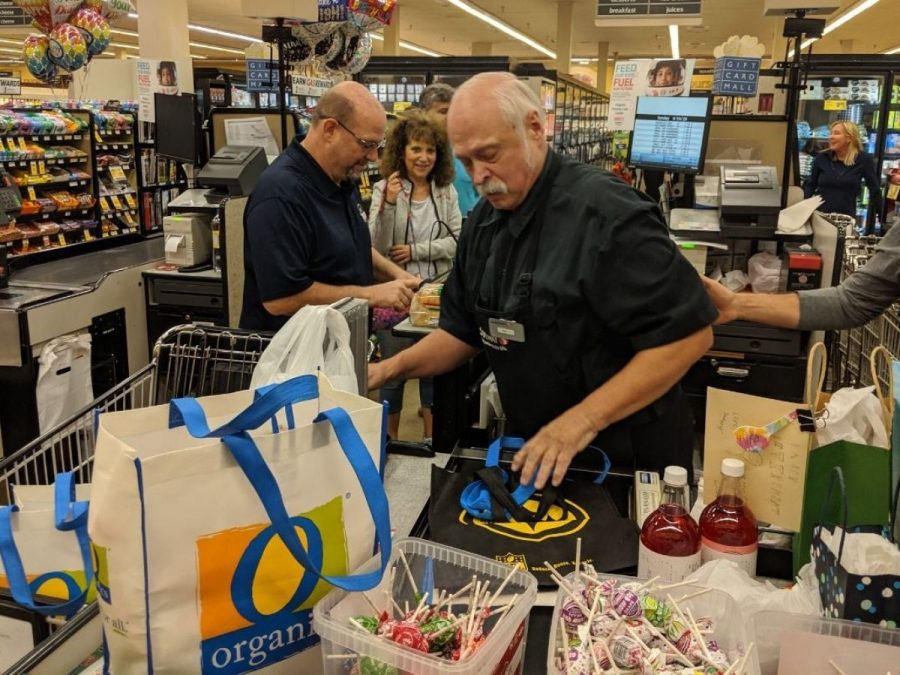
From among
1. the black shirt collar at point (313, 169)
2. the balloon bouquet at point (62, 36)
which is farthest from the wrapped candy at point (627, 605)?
the balloon bouquet at point (62, 36)

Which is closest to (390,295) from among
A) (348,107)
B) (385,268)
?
(348,107)

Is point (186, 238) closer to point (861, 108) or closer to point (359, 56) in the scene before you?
point (359, 56)

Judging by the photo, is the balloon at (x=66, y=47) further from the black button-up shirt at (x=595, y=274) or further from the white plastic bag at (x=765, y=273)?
the black button-up shirt at (x=595, y=274)

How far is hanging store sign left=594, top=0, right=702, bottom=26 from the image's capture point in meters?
8.02

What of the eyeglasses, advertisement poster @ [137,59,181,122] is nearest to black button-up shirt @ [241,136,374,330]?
the eyeglasses

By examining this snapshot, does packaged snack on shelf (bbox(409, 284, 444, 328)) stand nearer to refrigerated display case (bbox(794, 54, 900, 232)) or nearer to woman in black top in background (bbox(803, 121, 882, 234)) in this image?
woman in black top in background (bbox(803, 121, 882, 234))

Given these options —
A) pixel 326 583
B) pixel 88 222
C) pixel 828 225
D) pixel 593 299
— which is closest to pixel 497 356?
pixel 593 299

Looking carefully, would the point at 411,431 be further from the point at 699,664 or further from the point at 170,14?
the point at 170,14

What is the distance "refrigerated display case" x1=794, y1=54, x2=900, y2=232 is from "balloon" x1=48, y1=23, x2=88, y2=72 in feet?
25.1

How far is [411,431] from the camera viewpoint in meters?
4.86

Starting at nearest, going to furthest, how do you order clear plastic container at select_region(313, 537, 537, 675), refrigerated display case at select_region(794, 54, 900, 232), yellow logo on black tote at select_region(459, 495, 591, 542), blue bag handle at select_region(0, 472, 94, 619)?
clear plastic container at select_region(313, 537, 537, 675) → blue bag handle at select_region(0, 472, 94, 619) → yellow logo on black tote at select_region(459, 495, 591, 542) → refrigerated display case at select_region(794, 54, 900, 232)

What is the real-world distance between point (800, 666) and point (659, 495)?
22.6 inches

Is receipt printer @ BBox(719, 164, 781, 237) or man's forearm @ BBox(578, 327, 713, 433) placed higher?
receipt printer @ BBox(719, 164, 781, 237)

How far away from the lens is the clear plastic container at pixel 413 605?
0.93 m
